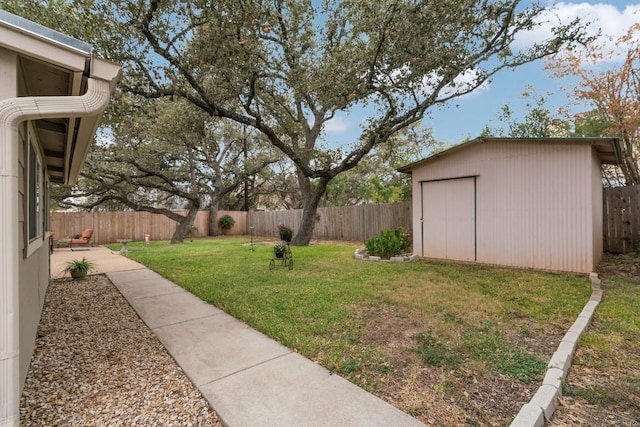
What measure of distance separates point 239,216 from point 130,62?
40.7 feet

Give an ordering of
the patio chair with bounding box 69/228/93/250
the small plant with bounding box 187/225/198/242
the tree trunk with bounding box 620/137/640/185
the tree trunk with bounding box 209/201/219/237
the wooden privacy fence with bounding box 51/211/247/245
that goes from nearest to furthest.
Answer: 1. the tree trunk with bounding box 620/137/640/185
2. the patio chair with bounding box 69/228/93/250
3. the wooden privacy fence with bounding box 51/211/247/245
4. the small plant with bounding box 187/225/198/242
5. the tree trunk with bounding box 209/201/219/237

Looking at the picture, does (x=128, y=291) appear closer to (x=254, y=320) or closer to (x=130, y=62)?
(x=254, y=320)

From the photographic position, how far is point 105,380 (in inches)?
87.7

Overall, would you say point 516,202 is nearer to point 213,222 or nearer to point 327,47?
point 327,47

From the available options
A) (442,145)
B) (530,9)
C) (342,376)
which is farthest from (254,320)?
(442,145)

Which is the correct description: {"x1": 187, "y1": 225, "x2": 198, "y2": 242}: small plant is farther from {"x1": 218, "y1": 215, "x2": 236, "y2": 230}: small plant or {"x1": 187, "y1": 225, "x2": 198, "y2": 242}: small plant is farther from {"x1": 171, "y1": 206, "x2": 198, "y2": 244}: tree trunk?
{"x1": 171, "y1": 206, "x2": 198, "y2": 244}: tree trunk

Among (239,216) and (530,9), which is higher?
(530,9)

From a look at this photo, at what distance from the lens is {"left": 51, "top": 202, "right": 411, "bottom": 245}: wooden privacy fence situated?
36.2 ft

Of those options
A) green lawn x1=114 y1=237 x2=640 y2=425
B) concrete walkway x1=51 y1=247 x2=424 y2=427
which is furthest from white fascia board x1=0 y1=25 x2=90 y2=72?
green lawn x1=114 y1=237 x2=640 y2=425

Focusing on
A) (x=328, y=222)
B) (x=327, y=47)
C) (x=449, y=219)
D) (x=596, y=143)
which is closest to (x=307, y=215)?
(x=328, y=222)

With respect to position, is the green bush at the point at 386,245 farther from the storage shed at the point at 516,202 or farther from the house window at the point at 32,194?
the house window at the point at 32,194

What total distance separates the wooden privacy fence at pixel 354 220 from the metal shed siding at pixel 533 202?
3611 millimetres

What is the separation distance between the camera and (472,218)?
6.56 metres

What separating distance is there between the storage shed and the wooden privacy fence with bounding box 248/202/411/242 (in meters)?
2.93
